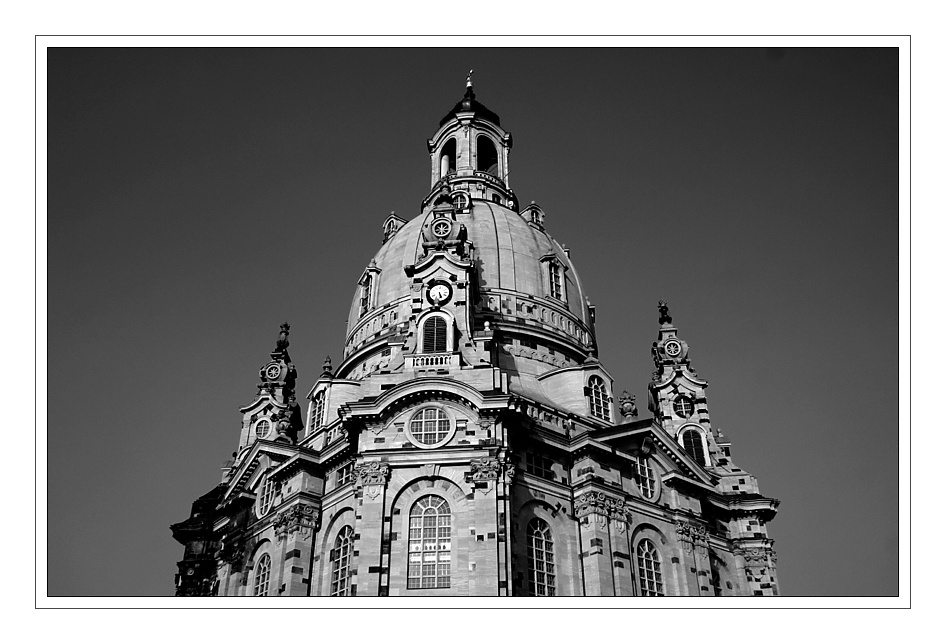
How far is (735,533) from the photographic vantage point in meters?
52.2

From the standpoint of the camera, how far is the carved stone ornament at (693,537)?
4650 cm

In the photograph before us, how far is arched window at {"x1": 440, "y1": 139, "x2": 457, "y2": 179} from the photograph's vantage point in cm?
7994

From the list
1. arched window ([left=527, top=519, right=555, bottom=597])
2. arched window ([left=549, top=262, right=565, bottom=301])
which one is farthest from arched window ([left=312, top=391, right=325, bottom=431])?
arched window ([left=549, top=262, right=565, bottom=301])

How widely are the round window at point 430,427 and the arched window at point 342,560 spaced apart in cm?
572

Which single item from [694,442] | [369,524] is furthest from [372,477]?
[694,442]

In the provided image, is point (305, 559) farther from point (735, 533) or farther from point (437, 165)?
point (437, 165)

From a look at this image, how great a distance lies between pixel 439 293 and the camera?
48500 millimetres

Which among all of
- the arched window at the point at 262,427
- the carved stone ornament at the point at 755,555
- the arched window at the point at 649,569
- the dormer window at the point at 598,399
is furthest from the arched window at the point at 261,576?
the carved stone ornament at the point at 755,555

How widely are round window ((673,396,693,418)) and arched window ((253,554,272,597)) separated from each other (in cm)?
2953

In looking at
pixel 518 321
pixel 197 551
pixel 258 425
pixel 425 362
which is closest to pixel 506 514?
pixel 425 362

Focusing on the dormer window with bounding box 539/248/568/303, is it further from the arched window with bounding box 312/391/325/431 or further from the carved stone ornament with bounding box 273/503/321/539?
the carved stone ornament with bounding box 273/503/321/539

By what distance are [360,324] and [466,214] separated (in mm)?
12206

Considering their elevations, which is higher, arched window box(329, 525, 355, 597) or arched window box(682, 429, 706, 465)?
arched window box(682, 429, 706, 465)

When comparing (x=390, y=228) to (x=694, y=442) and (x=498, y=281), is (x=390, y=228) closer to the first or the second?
(x=498, y=281)
